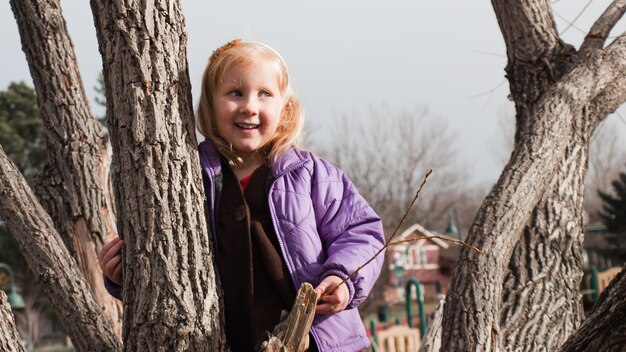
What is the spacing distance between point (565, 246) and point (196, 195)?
193 cm

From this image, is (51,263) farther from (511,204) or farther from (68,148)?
(511,204)

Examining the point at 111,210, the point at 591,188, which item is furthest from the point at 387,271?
the point at 591,188

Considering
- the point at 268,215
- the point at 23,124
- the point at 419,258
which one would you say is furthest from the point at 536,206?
the point at 419,258

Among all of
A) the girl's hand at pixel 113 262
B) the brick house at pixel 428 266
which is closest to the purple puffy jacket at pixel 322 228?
the girl's hand at pixel 113 262

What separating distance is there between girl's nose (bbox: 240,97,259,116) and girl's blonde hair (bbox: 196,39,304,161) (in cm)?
10

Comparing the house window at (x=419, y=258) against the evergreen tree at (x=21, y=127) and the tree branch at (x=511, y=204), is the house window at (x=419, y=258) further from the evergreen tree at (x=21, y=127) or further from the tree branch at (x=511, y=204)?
the tree branch at (x=511, y=204)

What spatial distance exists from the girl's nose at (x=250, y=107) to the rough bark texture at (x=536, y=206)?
3.69 feet

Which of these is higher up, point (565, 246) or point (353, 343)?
point (565, 246)

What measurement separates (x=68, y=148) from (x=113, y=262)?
6.16 ft

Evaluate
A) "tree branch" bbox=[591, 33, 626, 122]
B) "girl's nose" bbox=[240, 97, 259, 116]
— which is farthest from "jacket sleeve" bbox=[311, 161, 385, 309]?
"tree branch" bbox=[591, 33, 626, 122]

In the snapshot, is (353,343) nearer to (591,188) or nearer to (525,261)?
(525,261)

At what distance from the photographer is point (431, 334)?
4188mm

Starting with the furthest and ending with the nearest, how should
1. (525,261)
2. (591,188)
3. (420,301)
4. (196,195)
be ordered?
(591,188) → (420,301) → (525,261) → (196,195)

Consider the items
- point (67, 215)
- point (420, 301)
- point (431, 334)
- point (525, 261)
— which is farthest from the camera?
point (420, 301)
